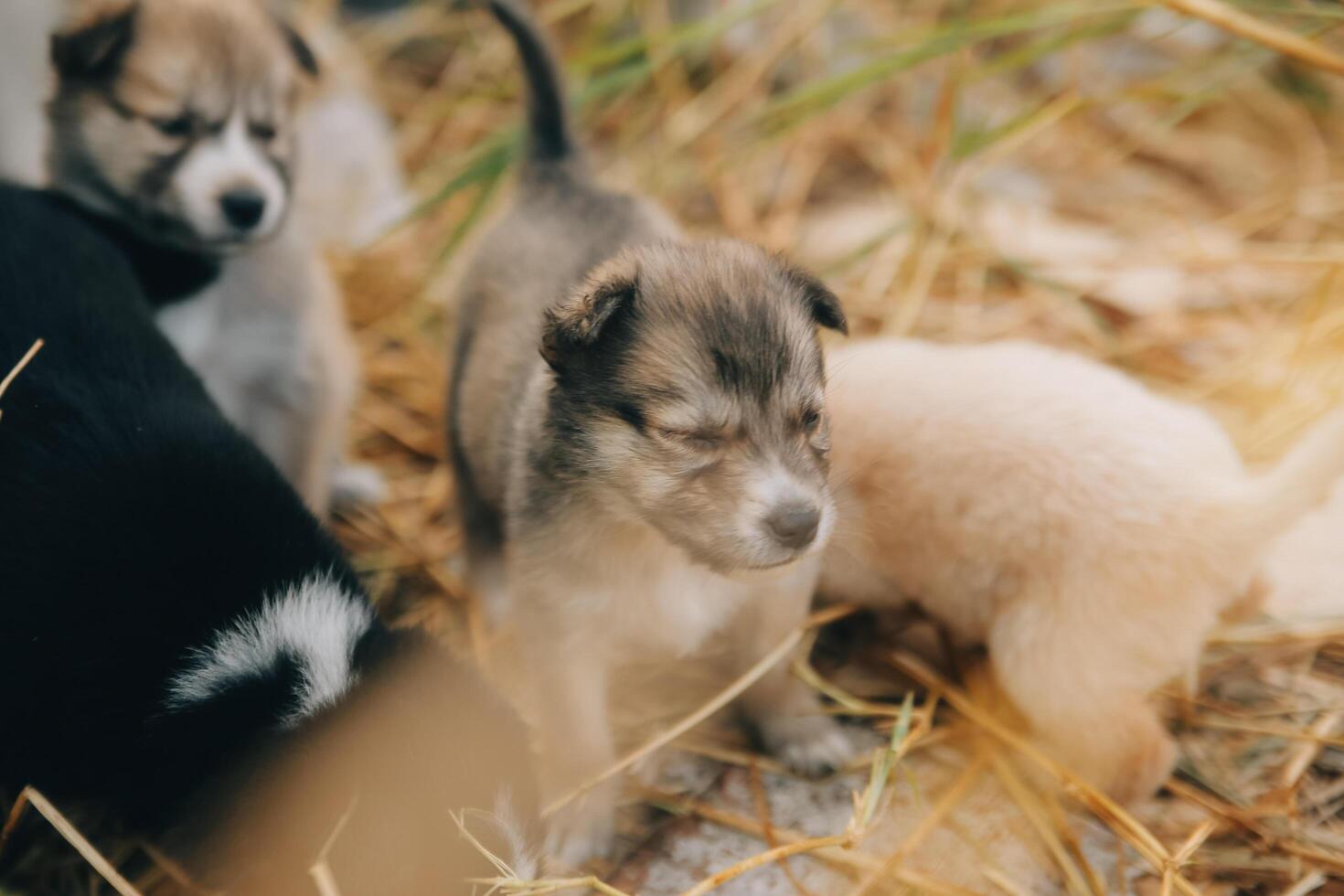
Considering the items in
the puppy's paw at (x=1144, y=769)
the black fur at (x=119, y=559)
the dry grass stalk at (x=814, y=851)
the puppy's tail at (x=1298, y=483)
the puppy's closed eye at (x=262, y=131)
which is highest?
the puppy's closed eye at (x=262, y=131)

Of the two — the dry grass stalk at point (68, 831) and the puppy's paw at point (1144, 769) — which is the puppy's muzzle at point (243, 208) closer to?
the dry grass stalk at point (68, 831)

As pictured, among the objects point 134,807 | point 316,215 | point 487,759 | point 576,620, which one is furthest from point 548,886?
point 316,215

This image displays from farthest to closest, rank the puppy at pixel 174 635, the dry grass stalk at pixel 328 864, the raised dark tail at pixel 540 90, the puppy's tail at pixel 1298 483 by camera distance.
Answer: the raised dark tail at pixel 540 90
the puppy's tail at pixel 1298 483
the puppy at pixel 174 635
the dry grass stalk at pixel 328 864

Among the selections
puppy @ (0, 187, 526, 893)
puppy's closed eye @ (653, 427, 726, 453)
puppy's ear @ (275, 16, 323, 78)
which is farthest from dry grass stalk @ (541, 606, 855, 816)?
puppy's ear @ (275, 16, 323, 78)

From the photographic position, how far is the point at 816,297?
2328 mm

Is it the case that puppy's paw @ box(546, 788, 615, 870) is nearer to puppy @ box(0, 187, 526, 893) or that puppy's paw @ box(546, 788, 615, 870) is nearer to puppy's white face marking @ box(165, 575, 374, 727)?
puppy @ box(0, 187, 526, 893)

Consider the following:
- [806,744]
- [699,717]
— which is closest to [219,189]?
[699,717]

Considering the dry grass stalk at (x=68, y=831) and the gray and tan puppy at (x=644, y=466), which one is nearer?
the gray and tan puppy at (x=644, y=466)

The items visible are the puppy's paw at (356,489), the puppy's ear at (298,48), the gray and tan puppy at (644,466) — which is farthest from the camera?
the puppy's paw at (356,489)

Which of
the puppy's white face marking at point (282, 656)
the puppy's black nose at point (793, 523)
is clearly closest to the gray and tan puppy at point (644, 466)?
the puppy's black nose at point (793, 523)

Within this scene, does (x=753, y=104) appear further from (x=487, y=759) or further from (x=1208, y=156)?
(x=487, y=759)

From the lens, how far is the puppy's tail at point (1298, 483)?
2229 millimetres

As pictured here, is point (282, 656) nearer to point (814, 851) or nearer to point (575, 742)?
point (575, 742)

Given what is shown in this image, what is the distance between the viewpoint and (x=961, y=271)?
4168 millimetres
